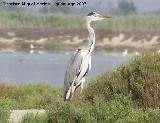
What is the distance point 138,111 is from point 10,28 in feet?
151

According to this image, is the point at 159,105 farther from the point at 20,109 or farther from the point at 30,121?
the point at 20,109

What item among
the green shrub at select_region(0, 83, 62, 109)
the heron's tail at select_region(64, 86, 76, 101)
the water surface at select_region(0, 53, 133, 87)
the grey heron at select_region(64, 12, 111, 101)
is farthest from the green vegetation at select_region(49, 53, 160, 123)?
the water surface at select_region(0, 53, 133, 87)

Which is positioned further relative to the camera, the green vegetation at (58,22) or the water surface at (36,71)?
the green vegetation at (58,22)

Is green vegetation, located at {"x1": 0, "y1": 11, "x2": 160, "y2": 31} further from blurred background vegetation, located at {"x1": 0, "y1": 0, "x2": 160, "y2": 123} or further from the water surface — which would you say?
blurred background vegetation, located at {"x1": 0, "y1": 0, "x2": 160, "y2": 123}

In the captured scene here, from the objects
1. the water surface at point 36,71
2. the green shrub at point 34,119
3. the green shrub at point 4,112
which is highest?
the green shrub at point 4,112

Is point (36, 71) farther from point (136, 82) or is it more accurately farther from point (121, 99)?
point (121, 99)

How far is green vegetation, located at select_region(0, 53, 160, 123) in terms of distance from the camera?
10.2 meters

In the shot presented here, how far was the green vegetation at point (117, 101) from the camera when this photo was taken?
33.5 ft

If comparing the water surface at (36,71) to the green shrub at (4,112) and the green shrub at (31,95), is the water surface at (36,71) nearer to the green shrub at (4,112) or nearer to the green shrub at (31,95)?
the green shrub at (31,95)

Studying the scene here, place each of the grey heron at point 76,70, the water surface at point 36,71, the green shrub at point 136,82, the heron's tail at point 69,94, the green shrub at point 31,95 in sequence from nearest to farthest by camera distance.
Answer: the green shrub at point 136,82 < the heron's tail at point 69,94 < the grey heron at point 76,70 < the green shrub at point 31,95 < the water surface at point 36,71

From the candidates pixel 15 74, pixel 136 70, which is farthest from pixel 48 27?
pixel 136 70

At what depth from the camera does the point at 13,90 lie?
15547 millimetres

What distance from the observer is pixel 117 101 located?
11.1 meters

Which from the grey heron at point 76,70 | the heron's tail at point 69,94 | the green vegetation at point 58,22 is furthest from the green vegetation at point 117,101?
the green vegetation at point 58,22
